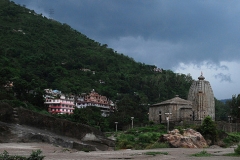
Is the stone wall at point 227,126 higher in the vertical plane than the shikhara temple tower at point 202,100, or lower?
lower

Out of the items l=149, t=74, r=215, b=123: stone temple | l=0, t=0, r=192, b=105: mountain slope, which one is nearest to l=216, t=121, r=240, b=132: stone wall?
l=149, t=74, r=215, b=123: stone temple

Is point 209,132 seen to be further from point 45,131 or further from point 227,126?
point 45,131

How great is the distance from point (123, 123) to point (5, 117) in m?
44.0

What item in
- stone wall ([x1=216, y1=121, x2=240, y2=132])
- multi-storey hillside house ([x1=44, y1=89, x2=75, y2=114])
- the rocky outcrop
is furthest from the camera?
multi-storey hillside house ([x1=44, y1=89, x2=75, y2=114])

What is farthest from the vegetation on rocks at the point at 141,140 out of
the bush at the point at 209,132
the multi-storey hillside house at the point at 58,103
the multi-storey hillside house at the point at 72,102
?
the multi-storey hillside house at the point at 72,102

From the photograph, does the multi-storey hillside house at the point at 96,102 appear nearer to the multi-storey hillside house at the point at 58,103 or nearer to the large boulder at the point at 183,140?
the multi-storey hillside house at the point at 58,103

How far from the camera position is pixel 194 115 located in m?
49.1

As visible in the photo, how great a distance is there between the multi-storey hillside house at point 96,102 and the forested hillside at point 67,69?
2.85 meters

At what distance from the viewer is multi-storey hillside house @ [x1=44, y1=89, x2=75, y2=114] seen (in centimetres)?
7488

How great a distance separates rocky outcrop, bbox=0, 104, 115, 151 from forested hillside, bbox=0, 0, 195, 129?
43071mm

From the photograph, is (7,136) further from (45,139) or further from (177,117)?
(177,117)

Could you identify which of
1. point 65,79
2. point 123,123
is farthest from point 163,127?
point 65,79

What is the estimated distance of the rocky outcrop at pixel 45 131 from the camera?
13500mm

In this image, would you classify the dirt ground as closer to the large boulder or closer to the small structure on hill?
the large boulder
